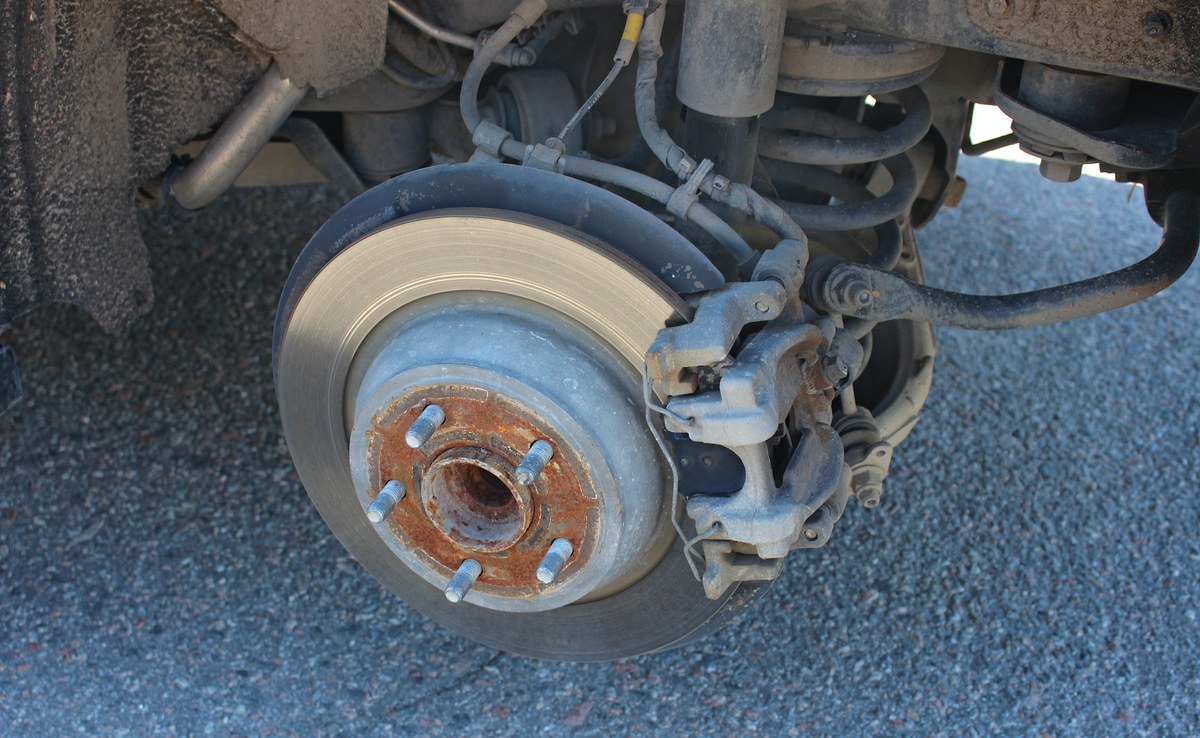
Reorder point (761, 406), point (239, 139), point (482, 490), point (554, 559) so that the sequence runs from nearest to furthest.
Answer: point (761, 406), point (554, 559), point (482, 490), point (239, 139)

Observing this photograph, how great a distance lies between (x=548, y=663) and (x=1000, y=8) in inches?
35.8

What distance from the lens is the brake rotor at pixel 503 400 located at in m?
1.05

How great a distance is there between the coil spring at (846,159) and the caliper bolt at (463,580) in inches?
21.2

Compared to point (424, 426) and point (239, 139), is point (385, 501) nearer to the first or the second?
point (424, 426)

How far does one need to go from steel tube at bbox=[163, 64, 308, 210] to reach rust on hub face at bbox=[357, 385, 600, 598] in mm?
424

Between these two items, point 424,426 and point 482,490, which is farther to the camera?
point 482,490

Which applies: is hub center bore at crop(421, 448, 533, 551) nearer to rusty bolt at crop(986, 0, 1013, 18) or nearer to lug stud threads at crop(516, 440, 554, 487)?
lug stud threads at crop(516, 440, 554, 487)

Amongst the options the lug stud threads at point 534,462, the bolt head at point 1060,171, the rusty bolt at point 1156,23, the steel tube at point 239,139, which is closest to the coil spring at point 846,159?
the bolt head at point 1060,171

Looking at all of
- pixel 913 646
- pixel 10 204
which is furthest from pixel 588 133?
pixel 913 646

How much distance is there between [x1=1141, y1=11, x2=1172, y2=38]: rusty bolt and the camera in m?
1.06

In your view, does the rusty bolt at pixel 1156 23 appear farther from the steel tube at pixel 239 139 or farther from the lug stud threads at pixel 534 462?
the steel tube at pixel 239 139

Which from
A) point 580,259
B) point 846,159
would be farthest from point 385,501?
point 846,159

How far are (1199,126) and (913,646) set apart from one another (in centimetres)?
70

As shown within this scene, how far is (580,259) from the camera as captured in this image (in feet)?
3.42
